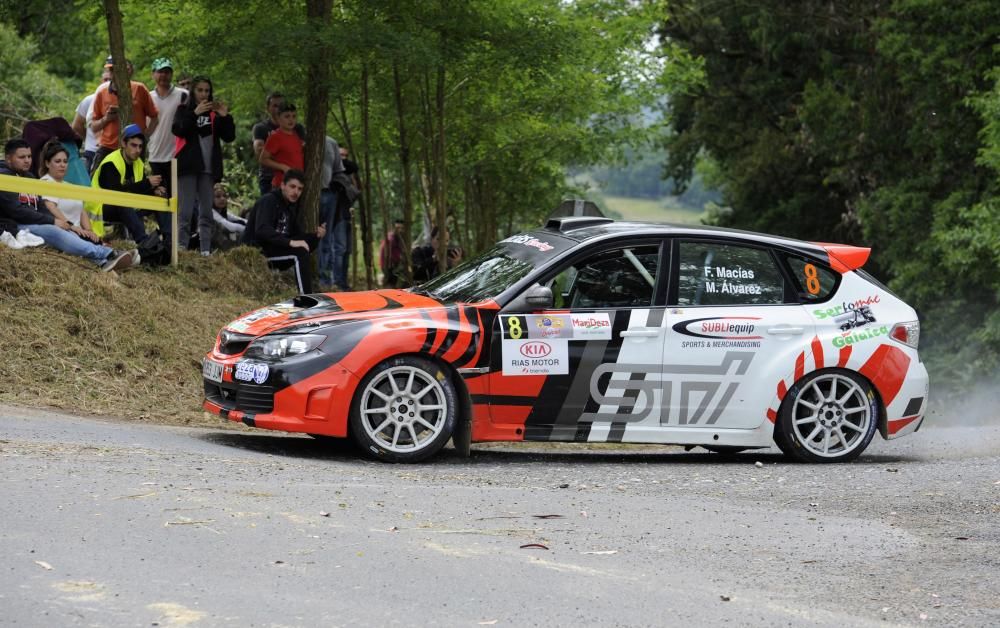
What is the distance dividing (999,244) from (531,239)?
20025 mm

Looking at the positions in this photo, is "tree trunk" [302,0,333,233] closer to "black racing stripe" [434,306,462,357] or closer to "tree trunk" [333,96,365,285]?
"tree trunk" [333,96,365,285]

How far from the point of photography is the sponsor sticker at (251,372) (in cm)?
1002

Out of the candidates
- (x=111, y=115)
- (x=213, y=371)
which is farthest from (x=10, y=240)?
(x=213, y=371)

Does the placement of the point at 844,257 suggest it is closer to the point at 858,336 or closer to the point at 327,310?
the point at 858,336

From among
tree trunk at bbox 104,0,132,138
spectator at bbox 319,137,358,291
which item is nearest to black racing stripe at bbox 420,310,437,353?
tree trunk at bbox 104,0,132,138

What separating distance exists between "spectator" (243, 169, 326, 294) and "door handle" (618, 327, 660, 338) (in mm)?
6209

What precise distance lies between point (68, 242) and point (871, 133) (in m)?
25.2

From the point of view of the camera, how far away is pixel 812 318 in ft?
36.3

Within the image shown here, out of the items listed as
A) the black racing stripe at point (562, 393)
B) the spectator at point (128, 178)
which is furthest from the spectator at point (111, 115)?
the black racing stripe at point (562, 393)

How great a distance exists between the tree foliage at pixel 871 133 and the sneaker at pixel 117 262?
65.8 ft

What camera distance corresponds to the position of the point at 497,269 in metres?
11.1

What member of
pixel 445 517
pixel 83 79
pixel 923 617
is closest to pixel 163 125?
pixel 445 517

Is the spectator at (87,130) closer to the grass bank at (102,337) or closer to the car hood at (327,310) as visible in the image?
the grass bank at (102,337)

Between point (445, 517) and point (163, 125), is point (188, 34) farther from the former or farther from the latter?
point (445, 517)
